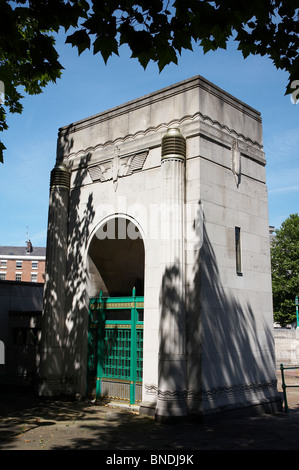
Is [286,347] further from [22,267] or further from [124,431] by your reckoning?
[22,267]

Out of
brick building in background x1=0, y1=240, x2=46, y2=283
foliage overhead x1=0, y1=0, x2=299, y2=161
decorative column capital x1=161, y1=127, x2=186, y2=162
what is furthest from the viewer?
brick building in background x1=0, y1=240, x2=46, y2=283

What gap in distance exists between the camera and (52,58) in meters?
6.19

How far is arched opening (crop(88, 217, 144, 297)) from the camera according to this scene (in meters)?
14.7

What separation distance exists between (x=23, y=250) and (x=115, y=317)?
70.9m

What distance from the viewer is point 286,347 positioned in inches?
1358

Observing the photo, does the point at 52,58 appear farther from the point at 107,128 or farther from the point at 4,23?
the point at 107,128

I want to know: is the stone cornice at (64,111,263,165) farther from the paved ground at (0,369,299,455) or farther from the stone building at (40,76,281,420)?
the paved ground at (0,369,299,455)

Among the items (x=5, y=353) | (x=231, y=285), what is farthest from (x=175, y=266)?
(x=5, y=353)

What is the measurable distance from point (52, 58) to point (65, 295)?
10.3 meters

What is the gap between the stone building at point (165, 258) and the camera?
11.7 metres

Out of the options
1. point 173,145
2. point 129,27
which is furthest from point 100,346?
point 129,27

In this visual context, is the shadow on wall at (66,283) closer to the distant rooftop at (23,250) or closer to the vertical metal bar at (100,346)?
the vertical metal bar at (100,346)

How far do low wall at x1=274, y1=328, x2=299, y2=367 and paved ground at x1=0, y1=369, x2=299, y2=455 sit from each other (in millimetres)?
22491

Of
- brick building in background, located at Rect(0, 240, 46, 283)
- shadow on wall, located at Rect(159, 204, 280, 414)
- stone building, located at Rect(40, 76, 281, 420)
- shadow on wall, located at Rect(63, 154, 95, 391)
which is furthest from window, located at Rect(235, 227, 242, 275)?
brick building in background, located at Rect(0, 240, 46, 283)
